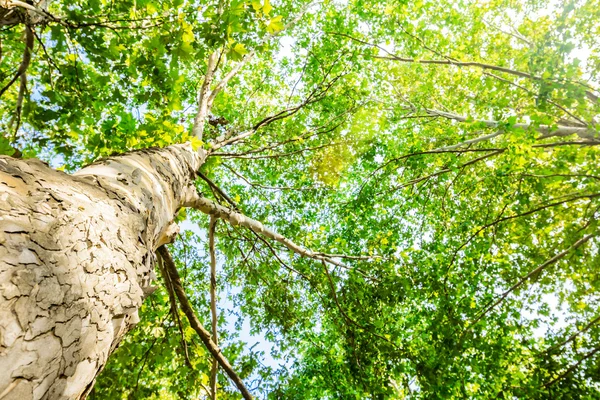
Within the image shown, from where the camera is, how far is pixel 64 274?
2.84ft

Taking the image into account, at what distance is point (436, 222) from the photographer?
21.9 feet

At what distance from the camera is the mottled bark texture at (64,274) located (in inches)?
26.8

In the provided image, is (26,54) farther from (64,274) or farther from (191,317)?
(64,274)

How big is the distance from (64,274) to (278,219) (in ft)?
17.9

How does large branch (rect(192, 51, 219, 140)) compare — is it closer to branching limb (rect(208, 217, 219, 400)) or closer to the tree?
the tree

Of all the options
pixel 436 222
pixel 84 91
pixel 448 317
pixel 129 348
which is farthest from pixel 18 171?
pixel 436 222

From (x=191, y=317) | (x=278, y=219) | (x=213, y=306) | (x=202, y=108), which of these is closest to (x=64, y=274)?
(x=191, y=317)

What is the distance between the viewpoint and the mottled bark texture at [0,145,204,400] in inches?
26.8

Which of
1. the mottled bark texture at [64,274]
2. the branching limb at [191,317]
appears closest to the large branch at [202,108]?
the branching limb at [191,317]

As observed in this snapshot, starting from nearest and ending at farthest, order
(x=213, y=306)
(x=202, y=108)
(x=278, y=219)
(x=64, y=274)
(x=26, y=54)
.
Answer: (x=64, y=274) < (x=26, y=54) < (x=213, y=306) < (x=202, y=108) < (x=278, y=219)

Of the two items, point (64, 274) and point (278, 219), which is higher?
point (278, 219)

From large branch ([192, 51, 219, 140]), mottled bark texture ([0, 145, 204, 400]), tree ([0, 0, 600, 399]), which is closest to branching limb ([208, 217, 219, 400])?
tree ([0, 0, 600, 399])

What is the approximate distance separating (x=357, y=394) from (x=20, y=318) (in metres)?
4.01

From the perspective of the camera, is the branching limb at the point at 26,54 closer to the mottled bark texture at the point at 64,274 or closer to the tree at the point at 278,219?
the tree at the point at 278,219
